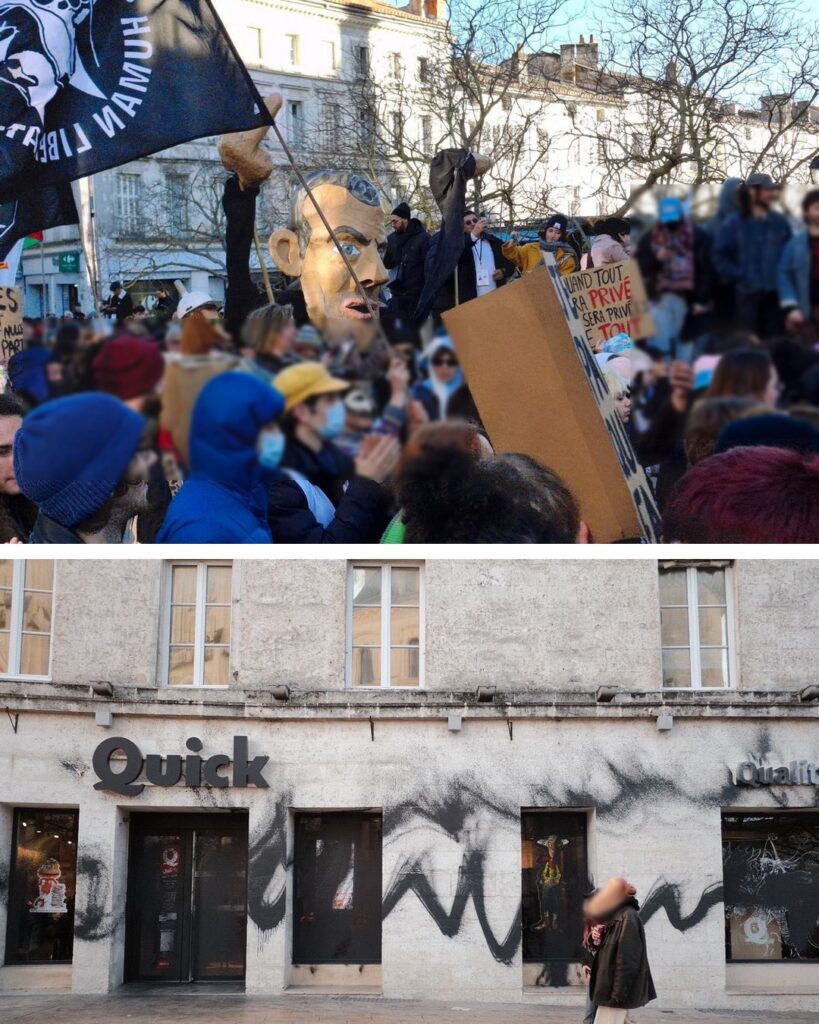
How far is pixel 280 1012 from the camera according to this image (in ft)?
47.9

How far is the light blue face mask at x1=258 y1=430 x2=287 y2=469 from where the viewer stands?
11.6ft

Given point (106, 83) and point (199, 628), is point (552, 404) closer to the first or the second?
point (106, 83)

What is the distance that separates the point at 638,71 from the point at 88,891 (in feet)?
40.6

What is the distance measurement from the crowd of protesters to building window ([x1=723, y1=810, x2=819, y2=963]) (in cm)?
1292

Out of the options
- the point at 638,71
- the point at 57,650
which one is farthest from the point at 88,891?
the point at 638,71

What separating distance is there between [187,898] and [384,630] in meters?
3.61

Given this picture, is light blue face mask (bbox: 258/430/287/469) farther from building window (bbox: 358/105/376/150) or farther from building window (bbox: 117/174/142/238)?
building window (bbox: 358/105/376/150)

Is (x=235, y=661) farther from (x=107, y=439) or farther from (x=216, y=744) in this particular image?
(x=107, y=439)

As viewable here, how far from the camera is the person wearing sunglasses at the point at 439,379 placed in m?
3.71

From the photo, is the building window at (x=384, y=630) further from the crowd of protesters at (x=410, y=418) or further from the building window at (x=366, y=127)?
the crowd of protesters at (x=410, y=418)

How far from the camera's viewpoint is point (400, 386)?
3.64 meters

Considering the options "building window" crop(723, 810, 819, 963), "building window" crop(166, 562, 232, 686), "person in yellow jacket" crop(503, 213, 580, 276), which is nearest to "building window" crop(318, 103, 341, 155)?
"person in yellow jacket" crop(503, 213, 580, 276)

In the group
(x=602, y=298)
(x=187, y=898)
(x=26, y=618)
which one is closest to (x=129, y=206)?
(x=602, y=298)

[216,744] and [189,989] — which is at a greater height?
[216,744]
